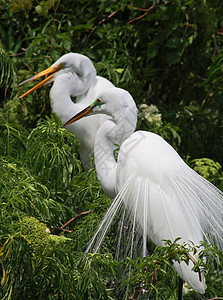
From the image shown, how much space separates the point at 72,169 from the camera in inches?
95.4

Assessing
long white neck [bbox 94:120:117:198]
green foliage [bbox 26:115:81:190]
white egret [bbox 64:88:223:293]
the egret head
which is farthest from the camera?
the egret head

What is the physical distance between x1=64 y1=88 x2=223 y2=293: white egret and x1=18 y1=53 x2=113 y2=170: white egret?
784mm

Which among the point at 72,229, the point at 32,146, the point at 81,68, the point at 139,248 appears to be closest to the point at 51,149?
the point at 32,146

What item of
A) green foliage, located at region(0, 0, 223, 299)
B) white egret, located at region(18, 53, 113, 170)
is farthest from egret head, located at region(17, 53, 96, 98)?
green foliage, located at region(0, 0, 223, 299)

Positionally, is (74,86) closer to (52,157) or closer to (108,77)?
(108,77)

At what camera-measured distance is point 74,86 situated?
10.7 feet

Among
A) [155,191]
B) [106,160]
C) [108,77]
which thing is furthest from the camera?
[108,77]

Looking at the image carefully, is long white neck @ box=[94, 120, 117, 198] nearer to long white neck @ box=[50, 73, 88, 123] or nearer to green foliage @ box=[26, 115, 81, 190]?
green foliage @ box=[26, 115, 81, 190]

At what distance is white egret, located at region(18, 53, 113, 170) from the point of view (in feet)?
10.4

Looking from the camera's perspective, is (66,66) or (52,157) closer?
(52,157)

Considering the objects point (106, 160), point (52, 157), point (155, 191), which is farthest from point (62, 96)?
point (155, 191)

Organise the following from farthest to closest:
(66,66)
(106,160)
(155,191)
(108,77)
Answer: (108,77), (66,66), (106,160), (155,191)

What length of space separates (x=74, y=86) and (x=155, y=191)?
1221 millimetres

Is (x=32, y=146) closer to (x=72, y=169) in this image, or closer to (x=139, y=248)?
(x=72, y=169)
